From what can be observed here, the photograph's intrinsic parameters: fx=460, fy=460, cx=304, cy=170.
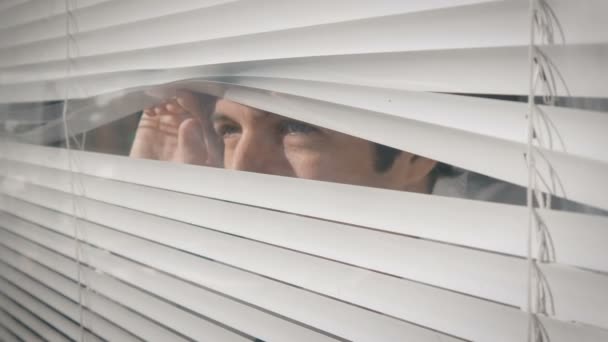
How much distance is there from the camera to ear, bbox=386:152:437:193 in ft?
1.92

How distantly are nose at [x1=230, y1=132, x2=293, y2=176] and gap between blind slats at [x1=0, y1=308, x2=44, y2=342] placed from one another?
97 centimetres

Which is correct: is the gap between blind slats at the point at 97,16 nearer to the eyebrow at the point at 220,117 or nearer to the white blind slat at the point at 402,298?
the eyebrow at the point at 220,117

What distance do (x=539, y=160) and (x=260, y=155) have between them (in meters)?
0.43

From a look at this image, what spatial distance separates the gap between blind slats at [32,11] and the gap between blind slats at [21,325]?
83 centimetres

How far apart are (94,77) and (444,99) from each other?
0.79 m

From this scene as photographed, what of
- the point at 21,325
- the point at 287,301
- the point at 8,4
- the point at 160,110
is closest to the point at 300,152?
the point at 287,301

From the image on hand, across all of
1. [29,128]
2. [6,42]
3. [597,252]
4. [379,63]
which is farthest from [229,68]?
[6,42]

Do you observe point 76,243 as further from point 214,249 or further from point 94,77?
point 214,249

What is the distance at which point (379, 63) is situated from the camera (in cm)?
59

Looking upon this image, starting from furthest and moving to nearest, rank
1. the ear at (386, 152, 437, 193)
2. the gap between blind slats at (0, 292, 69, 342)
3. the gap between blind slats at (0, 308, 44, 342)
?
1. the gap between blind slats at (0, 308, 44, 342)
2. the gap between blind slats at (0, 292, 69, 342)
3. the ear at (386, 152, 437, 193)

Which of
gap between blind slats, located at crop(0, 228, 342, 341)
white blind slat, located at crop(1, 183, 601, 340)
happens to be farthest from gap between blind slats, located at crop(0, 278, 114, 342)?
white blind slat, located at crop(1, 183, 601, 340)

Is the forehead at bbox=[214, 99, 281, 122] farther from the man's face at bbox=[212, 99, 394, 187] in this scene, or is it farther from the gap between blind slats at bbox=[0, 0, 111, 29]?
the gap between blind slats at bbox=[0, 0, 111, 29]

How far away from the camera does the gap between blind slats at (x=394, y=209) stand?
461 mm

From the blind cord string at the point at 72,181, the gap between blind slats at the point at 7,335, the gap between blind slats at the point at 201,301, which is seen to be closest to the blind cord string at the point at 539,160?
the gap between blind slats at the point at 201,301
